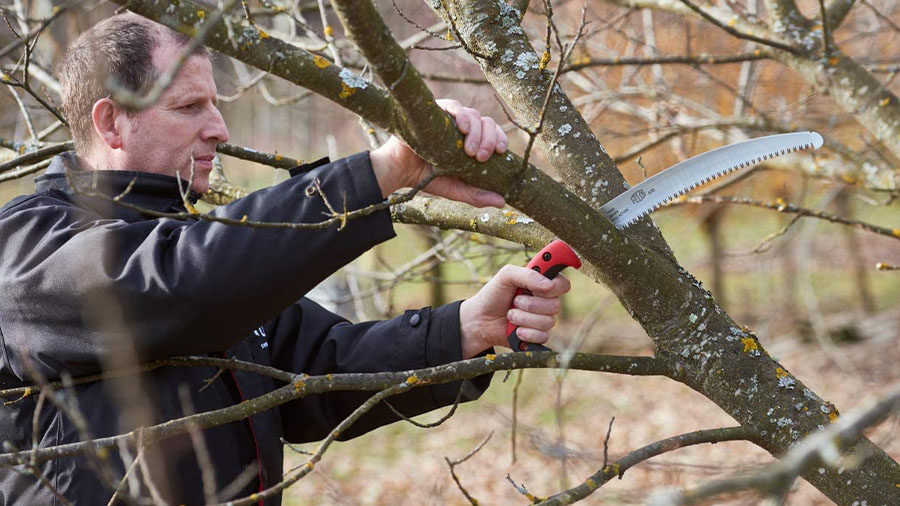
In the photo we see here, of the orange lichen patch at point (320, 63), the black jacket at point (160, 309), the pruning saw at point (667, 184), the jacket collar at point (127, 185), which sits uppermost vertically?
the pruning saw at point (667, 184)

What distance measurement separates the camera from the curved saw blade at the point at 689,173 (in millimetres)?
2104

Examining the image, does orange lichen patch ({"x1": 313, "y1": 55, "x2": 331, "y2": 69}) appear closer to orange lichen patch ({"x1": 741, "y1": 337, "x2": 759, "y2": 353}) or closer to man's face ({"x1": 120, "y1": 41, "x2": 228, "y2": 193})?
man's face ({"x1": 120, "y1": 41, "x2": 228, "y2": 193})

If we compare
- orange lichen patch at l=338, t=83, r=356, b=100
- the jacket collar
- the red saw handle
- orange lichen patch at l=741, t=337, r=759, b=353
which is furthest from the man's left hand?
orange lichen patch at l=741, t=337, r=759, b=353

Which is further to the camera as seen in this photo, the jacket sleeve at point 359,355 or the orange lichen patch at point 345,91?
the jacket sleeve at point 359,355

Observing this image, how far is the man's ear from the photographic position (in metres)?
2.19

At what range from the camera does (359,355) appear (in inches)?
97.5

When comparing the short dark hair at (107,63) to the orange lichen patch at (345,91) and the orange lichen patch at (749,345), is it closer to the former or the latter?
the orange lichen patch at (345,91)

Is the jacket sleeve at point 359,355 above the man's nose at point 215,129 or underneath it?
underneath

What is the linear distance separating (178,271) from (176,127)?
2.04ft

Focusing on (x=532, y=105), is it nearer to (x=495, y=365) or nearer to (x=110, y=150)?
(x=495, y=365)

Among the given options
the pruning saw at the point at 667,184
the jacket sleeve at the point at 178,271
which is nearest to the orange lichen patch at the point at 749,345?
the pruning saw at the point at 667,184

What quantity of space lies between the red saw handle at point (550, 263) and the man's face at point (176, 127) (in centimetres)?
88

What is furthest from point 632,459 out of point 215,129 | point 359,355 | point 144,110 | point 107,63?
point 107,63

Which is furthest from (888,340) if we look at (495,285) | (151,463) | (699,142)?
(151,463)
